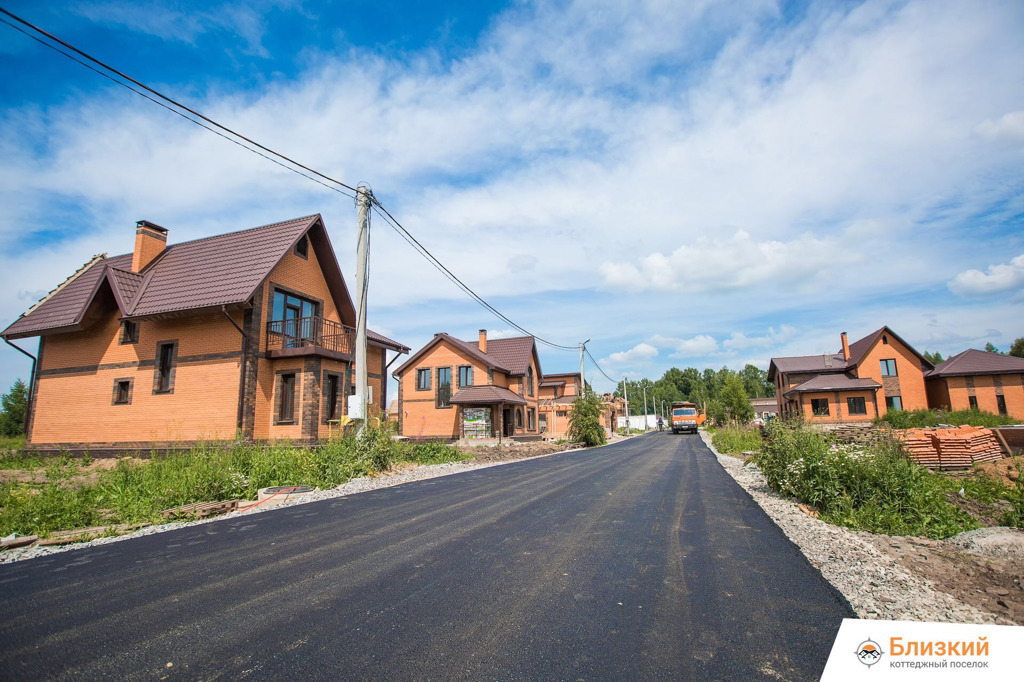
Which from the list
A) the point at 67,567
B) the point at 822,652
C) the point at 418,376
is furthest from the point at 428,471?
the point at 418,376

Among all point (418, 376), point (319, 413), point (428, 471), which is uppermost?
point (418, 376)

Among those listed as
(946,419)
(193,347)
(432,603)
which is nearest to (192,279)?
(193,347)

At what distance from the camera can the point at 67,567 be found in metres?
5.16

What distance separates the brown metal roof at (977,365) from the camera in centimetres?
3406

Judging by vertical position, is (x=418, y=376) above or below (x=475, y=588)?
above

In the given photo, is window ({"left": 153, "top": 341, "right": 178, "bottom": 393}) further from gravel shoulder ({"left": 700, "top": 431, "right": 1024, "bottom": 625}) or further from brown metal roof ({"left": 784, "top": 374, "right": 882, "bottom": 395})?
brown metal roof ({"left": 784, "top": 374, "right": 882, "bottom": 395})

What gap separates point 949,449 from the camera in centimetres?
1178

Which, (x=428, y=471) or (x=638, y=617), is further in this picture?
(x=428, y=471)

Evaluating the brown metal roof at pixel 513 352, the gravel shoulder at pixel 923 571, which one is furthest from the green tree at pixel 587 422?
the gravel shoulder at pixel 923 571

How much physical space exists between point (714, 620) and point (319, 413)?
16.1 metres

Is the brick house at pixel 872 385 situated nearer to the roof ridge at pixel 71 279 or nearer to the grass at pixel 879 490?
the grass at pixel 879 490

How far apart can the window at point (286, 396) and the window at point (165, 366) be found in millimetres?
3559

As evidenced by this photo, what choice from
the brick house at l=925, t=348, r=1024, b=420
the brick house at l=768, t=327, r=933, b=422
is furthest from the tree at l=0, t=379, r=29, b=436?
the brick house at l=925, t=348, r=1024, b=420

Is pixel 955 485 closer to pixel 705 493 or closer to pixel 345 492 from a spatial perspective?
pixel 705 493
